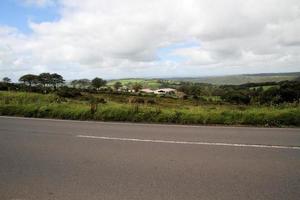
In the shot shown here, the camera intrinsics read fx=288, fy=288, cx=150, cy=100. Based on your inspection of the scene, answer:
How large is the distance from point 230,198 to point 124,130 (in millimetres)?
6294

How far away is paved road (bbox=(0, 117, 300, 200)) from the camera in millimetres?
4512

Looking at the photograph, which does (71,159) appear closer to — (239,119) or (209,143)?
(209,143)

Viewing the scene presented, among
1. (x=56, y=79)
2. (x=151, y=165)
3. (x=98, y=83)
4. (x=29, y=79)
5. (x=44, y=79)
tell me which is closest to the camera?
(x=151, y=165)

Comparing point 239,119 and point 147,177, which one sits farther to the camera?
point 239,119

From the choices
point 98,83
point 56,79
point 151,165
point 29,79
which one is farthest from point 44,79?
point 151,165

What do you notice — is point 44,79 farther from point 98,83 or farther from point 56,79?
point 98,83

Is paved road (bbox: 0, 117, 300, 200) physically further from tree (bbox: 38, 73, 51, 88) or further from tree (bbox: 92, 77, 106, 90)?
tree (bbox: 92, 77, 106, 90)

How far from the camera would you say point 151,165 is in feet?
19.2

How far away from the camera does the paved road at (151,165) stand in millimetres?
4512

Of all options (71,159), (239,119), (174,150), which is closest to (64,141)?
(71,159)

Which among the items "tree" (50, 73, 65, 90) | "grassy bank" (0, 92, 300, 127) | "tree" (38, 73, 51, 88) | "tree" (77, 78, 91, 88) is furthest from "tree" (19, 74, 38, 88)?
"grassy bank" (0, 92, 300, 127)

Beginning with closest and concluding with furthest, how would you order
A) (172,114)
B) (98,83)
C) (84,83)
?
(172,114) → (98,83) → (84,83)

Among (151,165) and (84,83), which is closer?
(151,165)

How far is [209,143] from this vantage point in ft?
25.5
